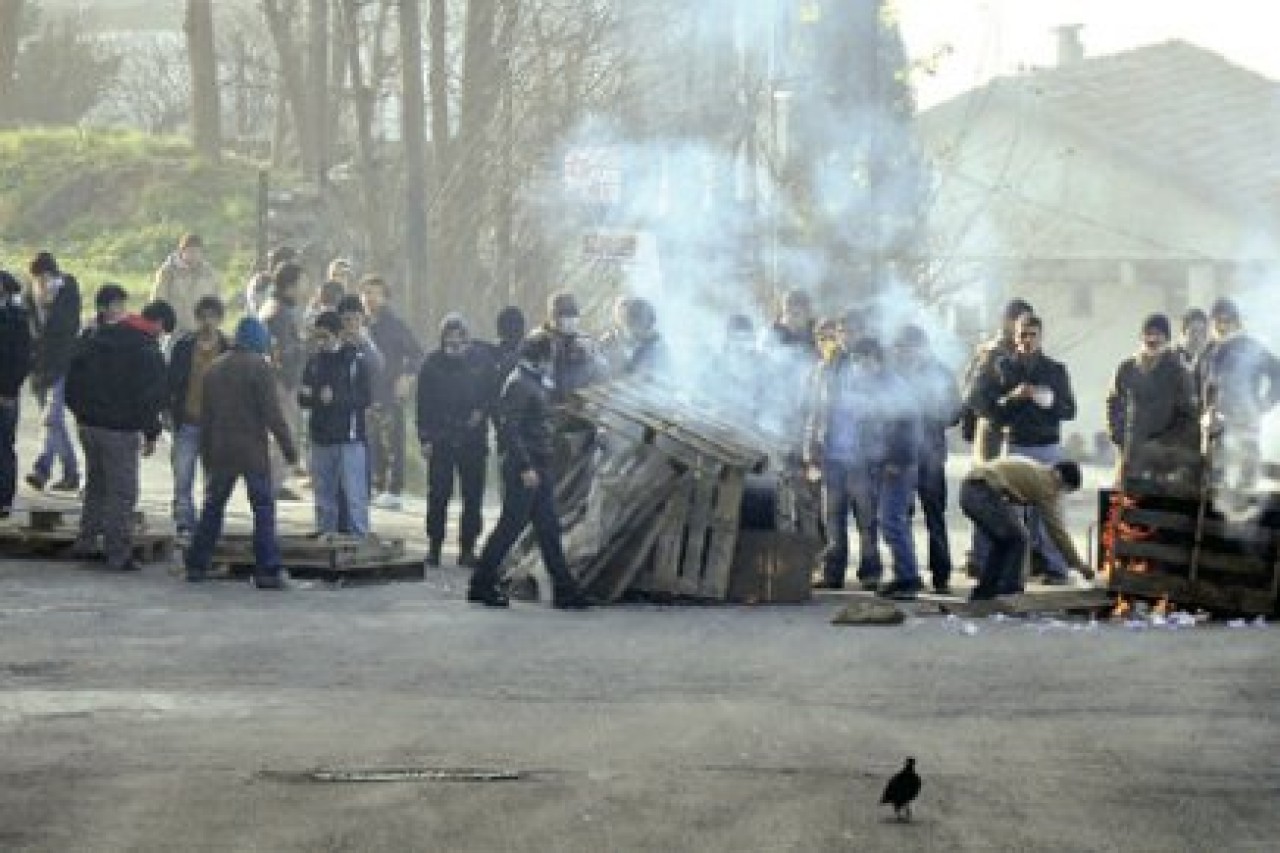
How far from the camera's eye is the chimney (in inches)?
3110

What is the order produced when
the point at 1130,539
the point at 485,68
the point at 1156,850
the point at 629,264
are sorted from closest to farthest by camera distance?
the point at 1156,850 → the point at 1130,539 → the point at 629,264 → the point at 485,68

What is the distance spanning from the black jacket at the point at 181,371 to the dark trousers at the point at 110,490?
2.98 feet

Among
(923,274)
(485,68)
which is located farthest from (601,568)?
(923,274)

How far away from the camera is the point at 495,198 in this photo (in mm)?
34344

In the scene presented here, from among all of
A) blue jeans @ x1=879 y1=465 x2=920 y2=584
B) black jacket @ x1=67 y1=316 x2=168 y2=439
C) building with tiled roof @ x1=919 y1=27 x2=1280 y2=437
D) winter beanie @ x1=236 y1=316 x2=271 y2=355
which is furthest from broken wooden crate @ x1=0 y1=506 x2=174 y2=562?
building with tiled roof @ x1=919 y1=27 x2=1280 y2=437

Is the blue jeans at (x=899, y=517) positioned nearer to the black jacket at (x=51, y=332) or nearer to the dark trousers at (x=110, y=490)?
the dark trousers at (x=110, y=490)

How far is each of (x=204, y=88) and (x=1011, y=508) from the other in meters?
30.4

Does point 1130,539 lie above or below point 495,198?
below

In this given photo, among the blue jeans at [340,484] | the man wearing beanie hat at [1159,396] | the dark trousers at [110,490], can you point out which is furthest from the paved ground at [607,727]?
the man wearing beanie hat at [1159,396]

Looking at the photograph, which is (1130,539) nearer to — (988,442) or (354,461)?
(988,442)

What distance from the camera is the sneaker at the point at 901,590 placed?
18.5 meters

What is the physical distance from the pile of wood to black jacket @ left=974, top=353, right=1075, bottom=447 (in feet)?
6.32

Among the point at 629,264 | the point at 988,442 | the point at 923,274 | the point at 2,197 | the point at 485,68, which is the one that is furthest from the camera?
the point at 2,197

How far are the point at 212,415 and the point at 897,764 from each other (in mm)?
7803
